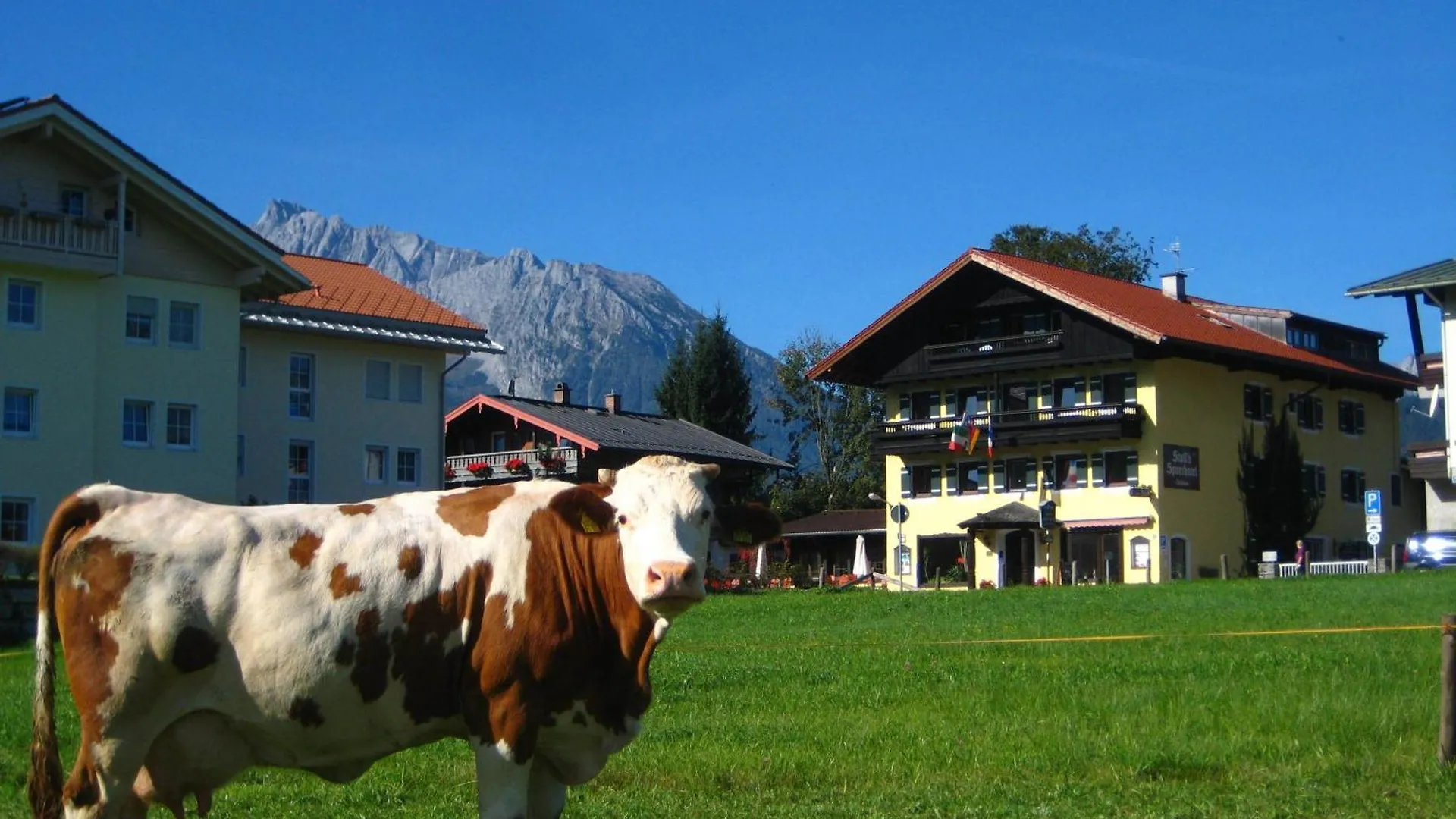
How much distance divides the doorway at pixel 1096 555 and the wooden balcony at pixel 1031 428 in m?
3.79

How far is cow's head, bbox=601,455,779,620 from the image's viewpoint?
Answer: 293 inches

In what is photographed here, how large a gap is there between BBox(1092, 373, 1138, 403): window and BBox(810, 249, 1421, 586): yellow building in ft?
0.21

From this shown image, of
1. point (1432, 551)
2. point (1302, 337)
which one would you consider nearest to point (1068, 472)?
point (1302, 337)

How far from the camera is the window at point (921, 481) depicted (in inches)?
2574

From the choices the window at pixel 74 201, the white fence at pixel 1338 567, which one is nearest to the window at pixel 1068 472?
the white fence at pixel 1338 567

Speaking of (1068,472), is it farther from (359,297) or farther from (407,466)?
(359,297)

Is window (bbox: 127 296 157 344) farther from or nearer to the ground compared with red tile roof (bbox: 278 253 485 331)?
nearer to the ground

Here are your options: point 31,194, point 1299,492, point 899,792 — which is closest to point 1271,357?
point 1299,492

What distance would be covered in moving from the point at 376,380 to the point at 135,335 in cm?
1050

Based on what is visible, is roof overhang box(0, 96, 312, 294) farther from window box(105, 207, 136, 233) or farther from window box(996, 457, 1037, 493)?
window box(996, 457, 1037, 493)

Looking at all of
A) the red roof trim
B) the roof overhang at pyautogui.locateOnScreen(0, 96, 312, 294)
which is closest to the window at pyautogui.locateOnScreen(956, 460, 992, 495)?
the red roof trim

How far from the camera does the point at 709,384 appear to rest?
3529 inches

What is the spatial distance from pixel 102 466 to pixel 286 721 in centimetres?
3750

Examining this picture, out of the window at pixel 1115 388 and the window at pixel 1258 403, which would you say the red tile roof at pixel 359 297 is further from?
the window at pixel 1258 403
